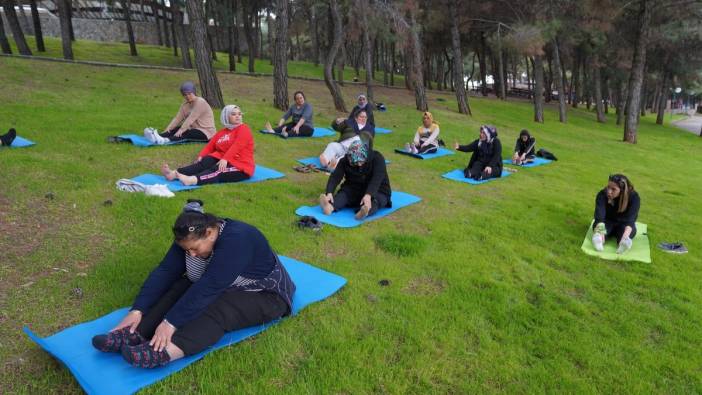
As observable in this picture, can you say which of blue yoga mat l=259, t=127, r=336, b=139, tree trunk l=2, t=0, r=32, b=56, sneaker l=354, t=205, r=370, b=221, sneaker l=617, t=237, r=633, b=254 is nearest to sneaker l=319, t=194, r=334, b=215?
sneaker l=354, t=205, r=370, b=221

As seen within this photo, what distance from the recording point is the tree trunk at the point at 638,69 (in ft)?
51.6

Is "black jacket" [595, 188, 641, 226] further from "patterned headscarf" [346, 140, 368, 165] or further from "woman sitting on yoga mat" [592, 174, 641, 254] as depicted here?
"patterned headscarf" [346, 140, 368, 165]

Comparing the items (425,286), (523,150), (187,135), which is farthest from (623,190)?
(187,135)

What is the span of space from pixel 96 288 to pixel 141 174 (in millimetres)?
3358

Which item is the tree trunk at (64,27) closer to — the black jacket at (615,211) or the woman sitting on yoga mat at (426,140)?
the woman sitting on yoga mat at (426,140)

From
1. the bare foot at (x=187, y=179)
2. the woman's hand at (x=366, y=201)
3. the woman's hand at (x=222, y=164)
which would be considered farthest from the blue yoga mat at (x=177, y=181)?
the woman's hand at (x=366, y=201)

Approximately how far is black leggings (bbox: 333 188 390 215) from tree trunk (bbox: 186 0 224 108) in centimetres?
760

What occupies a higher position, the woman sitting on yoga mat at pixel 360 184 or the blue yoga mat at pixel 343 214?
the woman sitting on yoga mat at pixel 360 184

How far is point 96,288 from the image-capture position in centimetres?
372

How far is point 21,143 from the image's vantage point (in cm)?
734

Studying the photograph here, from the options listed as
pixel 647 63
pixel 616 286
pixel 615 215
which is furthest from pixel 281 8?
pixel 647 63

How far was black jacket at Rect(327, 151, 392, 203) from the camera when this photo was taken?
19.6ft

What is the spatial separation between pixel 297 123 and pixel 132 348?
27.3 feet

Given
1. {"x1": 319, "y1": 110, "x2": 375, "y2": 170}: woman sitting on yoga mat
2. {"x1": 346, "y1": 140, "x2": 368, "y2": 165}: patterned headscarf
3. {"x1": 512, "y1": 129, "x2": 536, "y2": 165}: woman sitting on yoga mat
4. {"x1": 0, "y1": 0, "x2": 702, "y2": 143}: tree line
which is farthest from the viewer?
{"x1": 0, "y1": 0, "x2": 702, "y2": 143}: tree line
